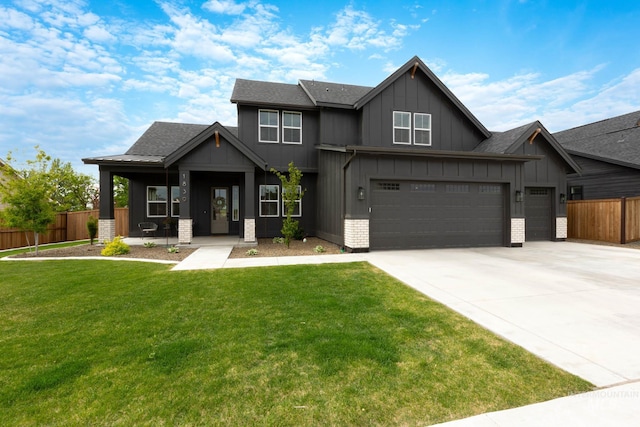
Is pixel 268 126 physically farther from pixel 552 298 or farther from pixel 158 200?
pixel 552 298

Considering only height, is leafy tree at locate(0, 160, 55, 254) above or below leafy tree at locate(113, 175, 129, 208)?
below

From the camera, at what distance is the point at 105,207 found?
Result: 451 inches

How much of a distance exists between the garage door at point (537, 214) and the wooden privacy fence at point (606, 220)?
1.91 meters

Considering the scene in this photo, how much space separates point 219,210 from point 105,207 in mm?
4546

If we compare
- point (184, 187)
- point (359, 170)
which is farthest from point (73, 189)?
point (359, 170)

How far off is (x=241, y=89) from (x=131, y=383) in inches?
540

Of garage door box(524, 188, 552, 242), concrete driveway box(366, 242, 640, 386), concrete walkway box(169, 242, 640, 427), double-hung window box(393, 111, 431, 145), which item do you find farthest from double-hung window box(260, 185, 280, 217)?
garage door box(524, 188, 552, 242)

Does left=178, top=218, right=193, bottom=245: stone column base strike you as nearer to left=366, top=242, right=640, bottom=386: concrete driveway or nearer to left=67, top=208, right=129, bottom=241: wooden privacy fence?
left=67, top=208, right=129, bottom=241: wooden privacy fence

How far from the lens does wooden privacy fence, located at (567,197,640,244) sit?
11609mm

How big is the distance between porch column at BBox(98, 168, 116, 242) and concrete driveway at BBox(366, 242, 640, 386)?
1059 centimetres

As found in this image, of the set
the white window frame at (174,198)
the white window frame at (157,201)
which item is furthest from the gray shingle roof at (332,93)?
the white window frame at (157,201)

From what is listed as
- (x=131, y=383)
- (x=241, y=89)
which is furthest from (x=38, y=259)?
(x=241, y=89)

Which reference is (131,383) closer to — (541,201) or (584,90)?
(541,201)

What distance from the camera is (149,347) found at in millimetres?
3168
